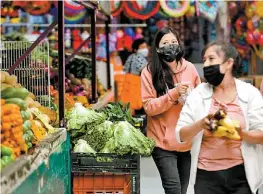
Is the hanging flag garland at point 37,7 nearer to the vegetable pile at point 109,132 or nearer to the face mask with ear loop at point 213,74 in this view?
the vegetable pile at point 109,132

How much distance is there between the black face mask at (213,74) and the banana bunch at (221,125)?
0.34m

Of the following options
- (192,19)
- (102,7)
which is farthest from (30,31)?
(102,7)

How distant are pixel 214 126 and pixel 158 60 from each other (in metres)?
1.78

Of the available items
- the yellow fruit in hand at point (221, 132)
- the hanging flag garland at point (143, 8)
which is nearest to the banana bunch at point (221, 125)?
the yellow fruit in hand at point (221, 132)

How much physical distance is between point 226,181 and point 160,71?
5.12 feet

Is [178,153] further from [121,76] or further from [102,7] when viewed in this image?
[121,76]

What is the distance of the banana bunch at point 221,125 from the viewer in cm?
354

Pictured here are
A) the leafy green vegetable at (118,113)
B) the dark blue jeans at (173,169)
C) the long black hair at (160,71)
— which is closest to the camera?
the dark blue jeans at (173,169)

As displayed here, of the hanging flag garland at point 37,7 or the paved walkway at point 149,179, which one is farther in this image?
the hanging flag garland at point 37,7

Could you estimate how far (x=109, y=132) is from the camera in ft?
17.8

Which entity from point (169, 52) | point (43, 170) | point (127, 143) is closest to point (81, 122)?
point (127, 143)

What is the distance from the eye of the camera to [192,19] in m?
14.0

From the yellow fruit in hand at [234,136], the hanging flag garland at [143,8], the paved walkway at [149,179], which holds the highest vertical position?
the hanging flag garland at [143,8]

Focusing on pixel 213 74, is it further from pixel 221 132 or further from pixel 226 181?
pixel 226 181
